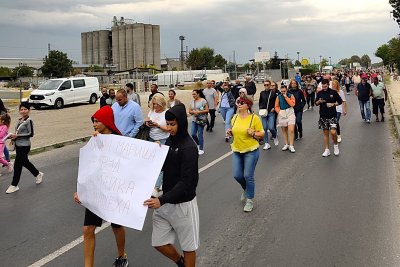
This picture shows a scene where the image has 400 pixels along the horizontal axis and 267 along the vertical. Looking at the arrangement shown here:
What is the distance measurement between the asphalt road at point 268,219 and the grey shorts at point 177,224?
955 mm

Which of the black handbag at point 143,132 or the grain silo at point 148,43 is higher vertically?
the grain silo at point 148,43

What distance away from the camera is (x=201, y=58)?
338 feet

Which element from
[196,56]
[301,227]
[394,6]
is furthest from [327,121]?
[196,56]

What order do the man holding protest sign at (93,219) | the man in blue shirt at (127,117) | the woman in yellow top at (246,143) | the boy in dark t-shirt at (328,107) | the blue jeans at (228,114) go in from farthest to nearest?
the blue jeans at (228,114), the boy in dark t-shirt at (328,107), the man in blue shirt at (127,117), the woman in yellow top at (246,143), the man holding protest sign at (93,219)

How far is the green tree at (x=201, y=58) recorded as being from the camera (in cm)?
10169

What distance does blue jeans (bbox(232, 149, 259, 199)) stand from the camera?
628cm

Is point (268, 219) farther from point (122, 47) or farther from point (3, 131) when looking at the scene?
point (122, 47)

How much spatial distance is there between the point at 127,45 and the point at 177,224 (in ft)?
462

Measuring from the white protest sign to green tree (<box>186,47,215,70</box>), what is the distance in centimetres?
9847

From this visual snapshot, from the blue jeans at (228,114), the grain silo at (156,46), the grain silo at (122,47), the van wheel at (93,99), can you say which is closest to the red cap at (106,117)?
the blue jeans at (228,114)

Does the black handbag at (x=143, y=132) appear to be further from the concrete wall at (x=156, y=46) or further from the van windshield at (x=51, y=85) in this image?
the concrete wall at (x=156, y=46)

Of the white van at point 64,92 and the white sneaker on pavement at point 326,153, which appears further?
the white van at point 64,92

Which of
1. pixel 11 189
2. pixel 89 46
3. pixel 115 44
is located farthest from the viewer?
pixel 89 46

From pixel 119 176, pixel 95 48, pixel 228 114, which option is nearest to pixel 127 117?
pixel 119 176
